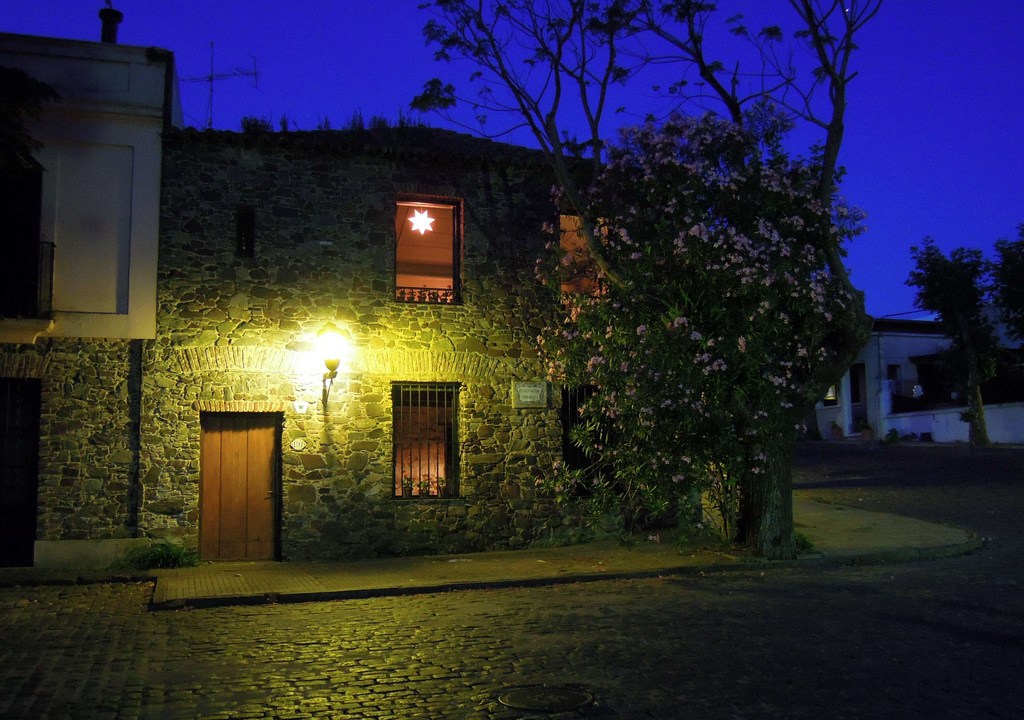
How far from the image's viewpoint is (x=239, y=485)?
1250 centimetres

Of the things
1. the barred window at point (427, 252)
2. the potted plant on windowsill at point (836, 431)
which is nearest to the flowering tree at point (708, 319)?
the barred window at point (427, 252)

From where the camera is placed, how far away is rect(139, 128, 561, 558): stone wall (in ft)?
40.3

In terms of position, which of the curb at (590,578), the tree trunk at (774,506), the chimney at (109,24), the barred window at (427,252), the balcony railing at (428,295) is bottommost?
the curb at (590,578)

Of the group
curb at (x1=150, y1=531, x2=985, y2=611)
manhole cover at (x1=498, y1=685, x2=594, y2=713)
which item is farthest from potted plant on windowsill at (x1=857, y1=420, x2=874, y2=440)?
manhole cover at (x1=498, y1=685, x2=594, y2=713)

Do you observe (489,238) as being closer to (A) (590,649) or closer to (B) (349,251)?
(B) (349,251)

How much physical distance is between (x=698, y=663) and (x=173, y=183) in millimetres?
9848

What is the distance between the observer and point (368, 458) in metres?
12.7

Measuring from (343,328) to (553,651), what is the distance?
7.25 metres

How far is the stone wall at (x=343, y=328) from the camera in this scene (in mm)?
12281

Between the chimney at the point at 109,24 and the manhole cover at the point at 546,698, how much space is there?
1251 centimetres

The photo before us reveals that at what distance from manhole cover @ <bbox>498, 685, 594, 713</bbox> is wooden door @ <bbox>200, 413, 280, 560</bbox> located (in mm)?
7717

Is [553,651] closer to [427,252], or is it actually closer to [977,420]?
[427,252]

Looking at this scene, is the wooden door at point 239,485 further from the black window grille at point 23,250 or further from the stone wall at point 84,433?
the black window grille at point 23,250

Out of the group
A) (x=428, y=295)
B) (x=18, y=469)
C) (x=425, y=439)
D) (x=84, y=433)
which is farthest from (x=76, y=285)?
(x=425, y=439)
